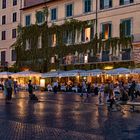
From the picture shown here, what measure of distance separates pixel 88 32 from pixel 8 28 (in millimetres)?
20220

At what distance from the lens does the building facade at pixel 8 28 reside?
71688 millimetres

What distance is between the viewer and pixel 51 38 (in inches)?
2489

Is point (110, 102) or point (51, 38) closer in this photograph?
point (110, 102)

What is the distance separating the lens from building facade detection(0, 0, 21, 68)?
7169cm

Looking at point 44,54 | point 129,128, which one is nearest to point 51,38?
point 44,54

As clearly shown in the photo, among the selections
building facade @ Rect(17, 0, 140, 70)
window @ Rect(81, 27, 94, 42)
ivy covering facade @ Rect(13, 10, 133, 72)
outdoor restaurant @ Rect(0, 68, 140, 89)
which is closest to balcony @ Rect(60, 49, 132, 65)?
building facade @ Rect(17, 0, 140, 70)

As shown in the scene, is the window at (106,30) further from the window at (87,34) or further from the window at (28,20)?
the window at (28,20)

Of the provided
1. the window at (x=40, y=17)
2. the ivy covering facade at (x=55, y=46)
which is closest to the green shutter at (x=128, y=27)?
the ivy covering facade at (x=55, y=46)

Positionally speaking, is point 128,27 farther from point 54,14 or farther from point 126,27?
point 54,14

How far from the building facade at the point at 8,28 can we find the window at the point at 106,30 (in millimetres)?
19573

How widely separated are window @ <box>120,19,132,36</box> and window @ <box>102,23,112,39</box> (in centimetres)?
212

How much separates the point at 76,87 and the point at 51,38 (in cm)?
1221

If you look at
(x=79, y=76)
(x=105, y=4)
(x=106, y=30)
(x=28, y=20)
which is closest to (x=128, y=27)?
(x=106, y=30)

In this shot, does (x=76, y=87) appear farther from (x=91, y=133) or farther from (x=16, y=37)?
(x=91, y=133)
